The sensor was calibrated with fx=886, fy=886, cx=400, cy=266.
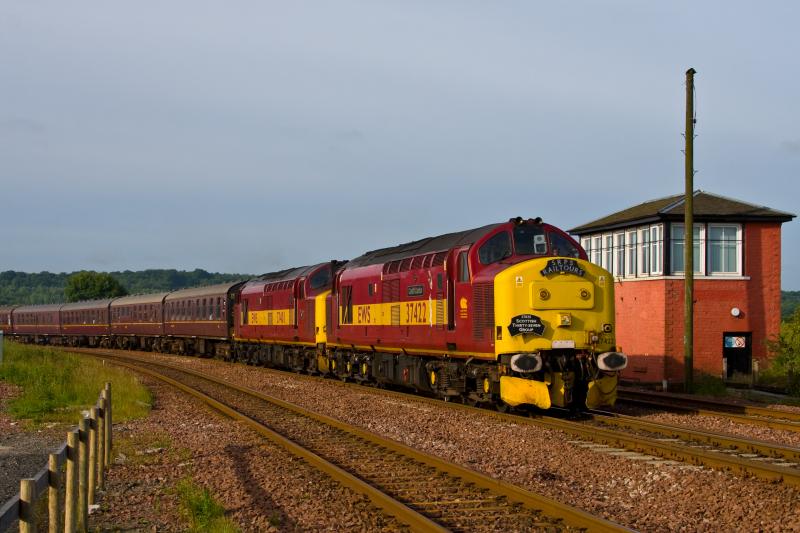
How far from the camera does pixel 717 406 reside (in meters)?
20.6

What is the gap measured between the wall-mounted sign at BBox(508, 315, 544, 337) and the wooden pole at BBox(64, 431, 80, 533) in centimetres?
944

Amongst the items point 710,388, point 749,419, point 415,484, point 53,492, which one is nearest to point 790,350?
point 710,388

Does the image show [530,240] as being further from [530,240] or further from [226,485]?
[226,485]

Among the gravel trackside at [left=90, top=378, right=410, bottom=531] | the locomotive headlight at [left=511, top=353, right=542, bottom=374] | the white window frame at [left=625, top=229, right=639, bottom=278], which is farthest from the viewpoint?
the white window frame at [left=625, top=229, right=639, bottom=278]

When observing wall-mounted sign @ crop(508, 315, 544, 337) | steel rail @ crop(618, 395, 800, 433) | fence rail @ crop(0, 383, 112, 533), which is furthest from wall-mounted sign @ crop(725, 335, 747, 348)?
fence rail @ crop(0, 383, 112, 533)

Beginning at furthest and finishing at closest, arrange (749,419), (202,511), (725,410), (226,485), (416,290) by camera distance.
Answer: (416,290) < (725,410) < (749,419) < (226,485) < (202,511)

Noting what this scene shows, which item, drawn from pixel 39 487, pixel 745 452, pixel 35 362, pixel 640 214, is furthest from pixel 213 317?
pixel 39 487

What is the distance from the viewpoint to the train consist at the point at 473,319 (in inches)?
663

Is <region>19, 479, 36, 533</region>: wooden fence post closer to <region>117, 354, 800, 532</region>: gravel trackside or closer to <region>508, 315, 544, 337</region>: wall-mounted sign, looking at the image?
<region>117, 354, 800, 532</region>: gravel trackside

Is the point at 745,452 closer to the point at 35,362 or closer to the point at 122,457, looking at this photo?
the point at 122,457

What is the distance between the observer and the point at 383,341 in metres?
23.5

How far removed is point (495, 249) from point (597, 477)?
7.50 meters

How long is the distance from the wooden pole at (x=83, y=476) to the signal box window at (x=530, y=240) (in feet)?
33.7

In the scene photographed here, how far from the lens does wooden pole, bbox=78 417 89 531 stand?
8953mm
